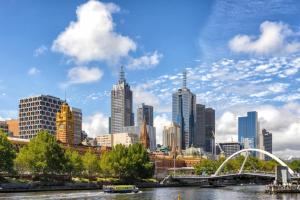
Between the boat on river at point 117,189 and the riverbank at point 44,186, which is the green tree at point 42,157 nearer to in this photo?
the riverbank at point 44,186

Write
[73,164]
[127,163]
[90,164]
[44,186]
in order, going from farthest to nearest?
1. [127,163]
2. [90,164]
3. [73,164]
4. [44,186]

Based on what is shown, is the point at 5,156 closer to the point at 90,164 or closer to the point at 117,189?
the point at 117,189

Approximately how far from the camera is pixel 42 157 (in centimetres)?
→ 13925

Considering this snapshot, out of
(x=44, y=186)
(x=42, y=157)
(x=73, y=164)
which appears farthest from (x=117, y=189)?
(x=73, y=164)

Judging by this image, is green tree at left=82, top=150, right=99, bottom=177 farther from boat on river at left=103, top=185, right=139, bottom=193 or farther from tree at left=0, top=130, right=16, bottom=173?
tree at left=0, top=130, right=16, bottom=173

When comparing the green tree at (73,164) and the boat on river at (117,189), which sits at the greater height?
the green tree at (73,164)

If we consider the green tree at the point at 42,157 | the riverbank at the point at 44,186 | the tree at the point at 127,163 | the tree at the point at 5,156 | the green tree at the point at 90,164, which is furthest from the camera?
the tree at the point at 127,163

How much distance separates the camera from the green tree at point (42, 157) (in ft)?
456

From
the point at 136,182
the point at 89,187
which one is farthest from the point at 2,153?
the point at 136,182

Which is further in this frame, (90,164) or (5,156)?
(90,164)

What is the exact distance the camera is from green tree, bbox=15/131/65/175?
456 ft

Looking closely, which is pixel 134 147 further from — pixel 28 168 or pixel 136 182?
pixel 28 168

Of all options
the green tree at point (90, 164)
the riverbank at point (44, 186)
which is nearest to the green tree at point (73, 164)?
the green tree at point (90, 164)

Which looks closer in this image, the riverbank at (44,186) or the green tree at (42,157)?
the riverbank at (44,186)
